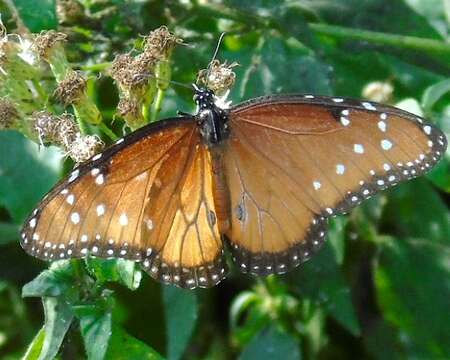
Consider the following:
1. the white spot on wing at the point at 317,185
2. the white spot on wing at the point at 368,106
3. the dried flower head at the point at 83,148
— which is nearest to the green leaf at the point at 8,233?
the dried flower head at the point at 83,148

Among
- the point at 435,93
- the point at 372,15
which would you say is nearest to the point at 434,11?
the point at 372,15

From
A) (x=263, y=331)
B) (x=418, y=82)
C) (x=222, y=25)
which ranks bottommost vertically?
(x=263, y=331)

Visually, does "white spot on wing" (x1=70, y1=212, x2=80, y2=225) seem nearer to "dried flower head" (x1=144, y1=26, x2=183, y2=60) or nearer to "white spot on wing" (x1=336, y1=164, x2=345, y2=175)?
"dried flower head" (x1=144, y1=26, x2=183, y2=60)

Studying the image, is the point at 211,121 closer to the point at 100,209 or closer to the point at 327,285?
the point at 100,209

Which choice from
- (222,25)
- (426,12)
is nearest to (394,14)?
(426,12)

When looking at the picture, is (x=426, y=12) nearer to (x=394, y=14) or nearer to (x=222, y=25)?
(x=394, y=14)
